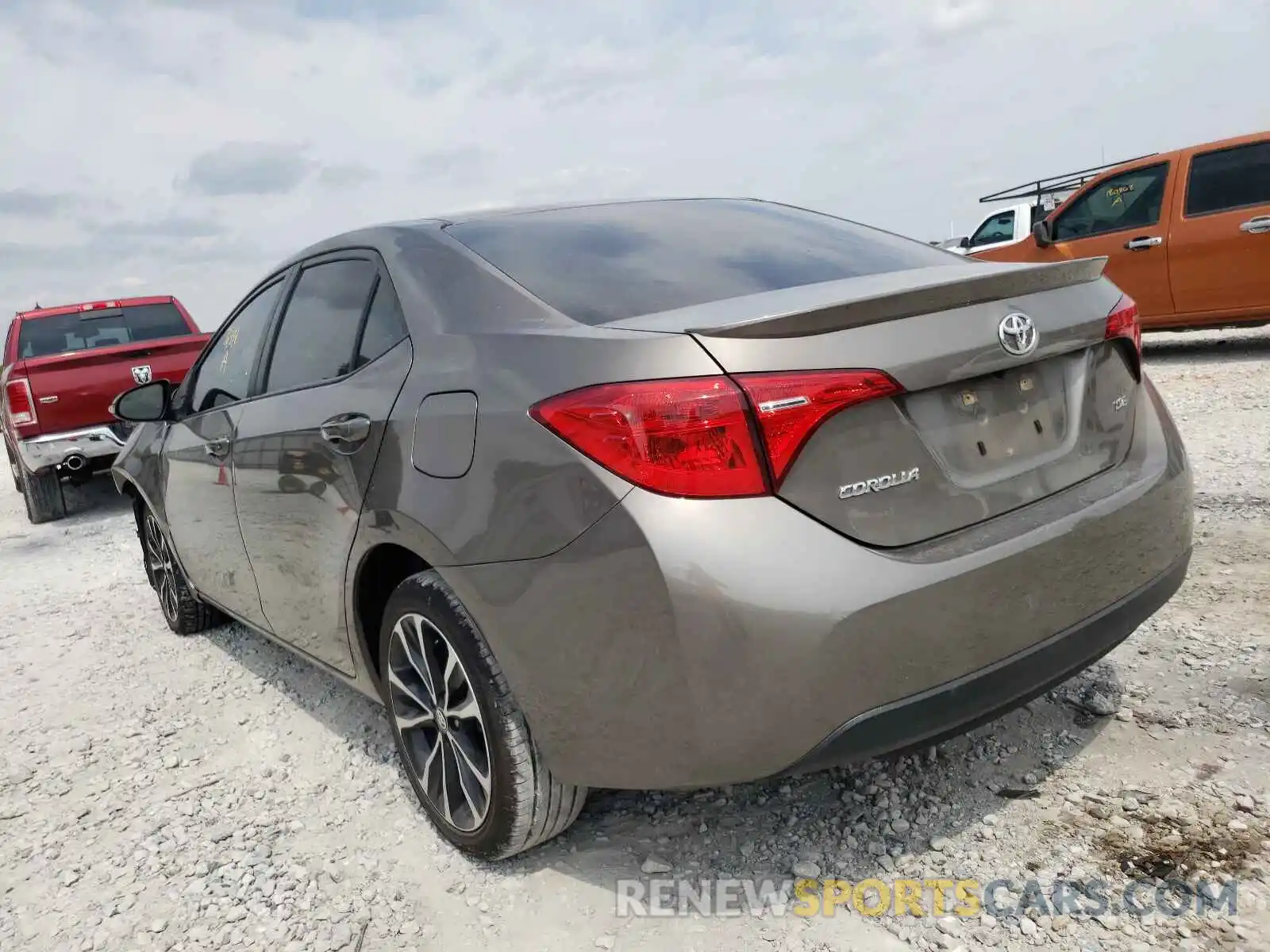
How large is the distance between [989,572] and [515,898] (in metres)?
1.31

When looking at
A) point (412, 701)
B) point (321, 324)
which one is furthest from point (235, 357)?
point (412, 701)

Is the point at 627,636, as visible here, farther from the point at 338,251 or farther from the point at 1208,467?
the point at 1208,467

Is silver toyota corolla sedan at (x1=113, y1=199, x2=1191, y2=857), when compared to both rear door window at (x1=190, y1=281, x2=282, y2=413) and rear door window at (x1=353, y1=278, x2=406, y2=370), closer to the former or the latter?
rear door window at (x1=353, y1=278, x2=406, y2=370)

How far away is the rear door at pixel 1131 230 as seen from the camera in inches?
316

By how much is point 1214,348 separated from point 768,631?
29.3 feet

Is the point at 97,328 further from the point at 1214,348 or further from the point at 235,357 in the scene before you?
the point at 1214,348

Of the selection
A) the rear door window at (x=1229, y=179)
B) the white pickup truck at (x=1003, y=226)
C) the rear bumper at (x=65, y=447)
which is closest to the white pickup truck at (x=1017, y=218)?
the white pickup truck at (x=1003, y=226)

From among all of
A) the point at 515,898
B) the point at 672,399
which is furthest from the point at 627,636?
the point at 515,898

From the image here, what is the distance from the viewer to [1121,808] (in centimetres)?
227

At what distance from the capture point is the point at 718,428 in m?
1.78

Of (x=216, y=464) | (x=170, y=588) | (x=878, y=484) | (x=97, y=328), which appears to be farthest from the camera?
(x=97, y=328)

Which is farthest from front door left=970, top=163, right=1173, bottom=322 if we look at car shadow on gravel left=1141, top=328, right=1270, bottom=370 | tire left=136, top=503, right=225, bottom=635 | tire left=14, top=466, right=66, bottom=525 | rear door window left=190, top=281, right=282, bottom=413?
tire left=14, top=466, right=66, bottom=525

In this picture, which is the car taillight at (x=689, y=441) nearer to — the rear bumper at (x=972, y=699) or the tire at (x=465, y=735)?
the rear bumper at (x=972, y=699)

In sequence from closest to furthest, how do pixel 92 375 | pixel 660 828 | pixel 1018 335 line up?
pixel 1018 335, pixel 660 828, pixel 92 375
